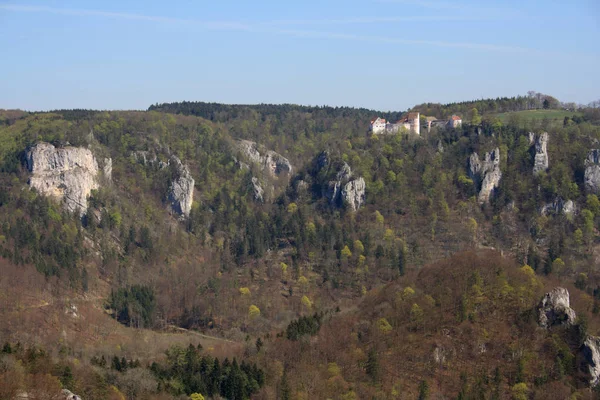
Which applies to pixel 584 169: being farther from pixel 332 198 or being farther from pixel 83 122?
pixel 83 122

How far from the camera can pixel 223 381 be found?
65.9m

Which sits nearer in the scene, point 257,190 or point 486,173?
point 486,173

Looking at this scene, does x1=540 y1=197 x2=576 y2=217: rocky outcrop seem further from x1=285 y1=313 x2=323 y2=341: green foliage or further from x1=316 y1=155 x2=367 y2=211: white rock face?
x1=285 y1=313 x2=323 y2=341: green foliage

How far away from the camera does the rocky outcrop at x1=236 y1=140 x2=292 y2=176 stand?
15175cm

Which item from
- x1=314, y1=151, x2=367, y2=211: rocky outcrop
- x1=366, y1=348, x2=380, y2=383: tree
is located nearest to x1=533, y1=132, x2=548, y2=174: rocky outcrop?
x1=314, y1=151, x2=367, y2=211: rocky outcrop

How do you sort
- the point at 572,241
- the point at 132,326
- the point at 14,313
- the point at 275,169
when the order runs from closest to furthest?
the point at 14,313 < the point at 132,326 < the point at 572,241 < the point at 275,169

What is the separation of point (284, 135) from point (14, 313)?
309 ft

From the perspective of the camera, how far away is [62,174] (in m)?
117

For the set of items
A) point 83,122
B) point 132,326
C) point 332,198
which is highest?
point 83,122

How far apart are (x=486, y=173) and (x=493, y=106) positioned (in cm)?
3661

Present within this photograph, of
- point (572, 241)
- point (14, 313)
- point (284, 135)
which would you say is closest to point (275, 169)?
point (284, 135)

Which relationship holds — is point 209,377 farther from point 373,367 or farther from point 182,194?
point 182,194

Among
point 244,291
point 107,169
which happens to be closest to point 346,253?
point 244,291

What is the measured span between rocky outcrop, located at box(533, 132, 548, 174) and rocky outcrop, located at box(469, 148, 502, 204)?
4.97 m
